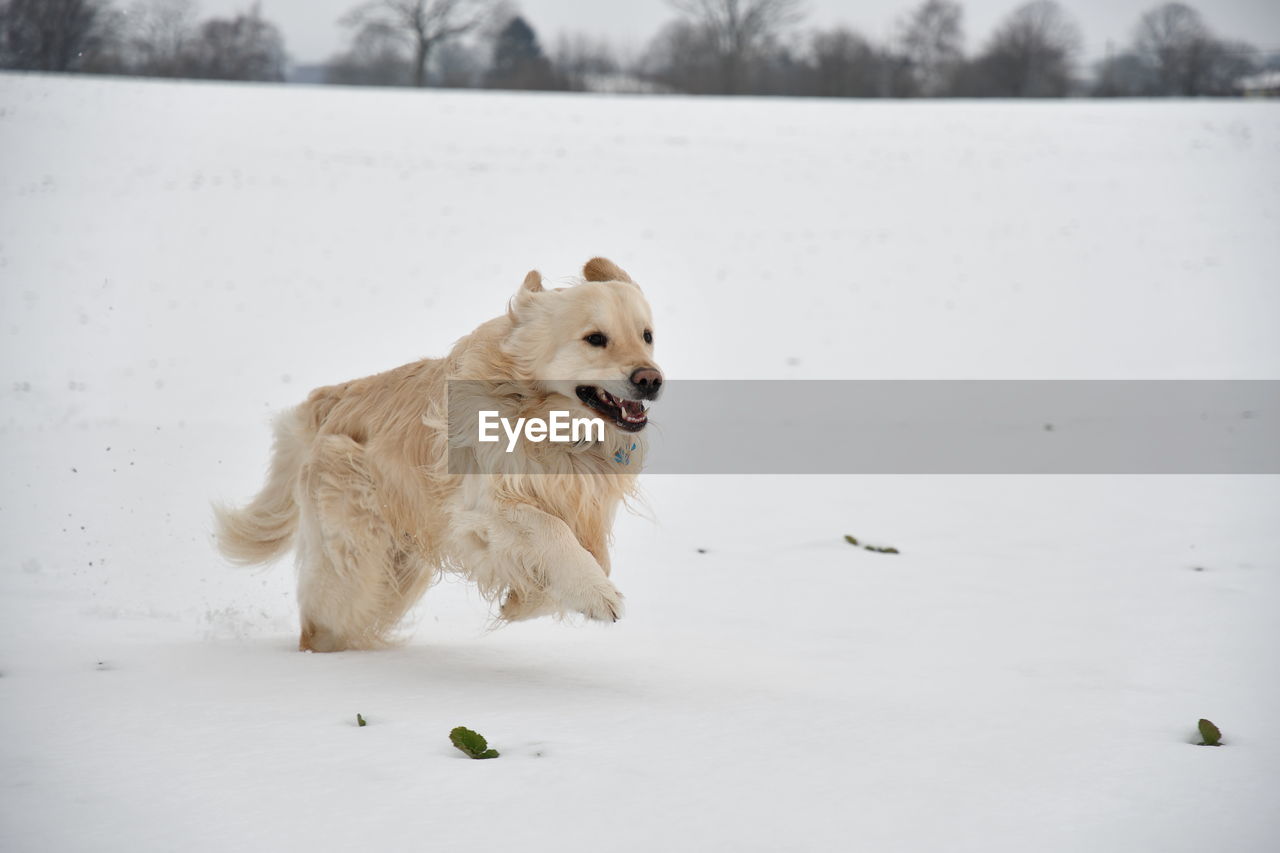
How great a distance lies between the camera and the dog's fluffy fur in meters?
3.77

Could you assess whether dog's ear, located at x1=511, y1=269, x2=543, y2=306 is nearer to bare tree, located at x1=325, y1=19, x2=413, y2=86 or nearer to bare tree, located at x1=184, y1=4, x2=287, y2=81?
bare tree, located at x1=184, y1=4, x2=287, y2=81

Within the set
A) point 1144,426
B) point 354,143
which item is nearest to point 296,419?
point 1144,426

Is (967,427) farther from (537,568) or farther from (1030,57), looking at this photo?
(1030,57)

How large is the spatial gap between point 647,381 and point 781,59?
134 ft

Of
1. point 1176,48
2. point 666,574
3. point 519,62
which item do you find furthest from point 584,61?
point 666,574

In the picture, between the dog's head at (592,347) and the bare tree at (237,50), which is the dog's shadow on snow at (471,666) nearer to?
the dog's head at (592,347)

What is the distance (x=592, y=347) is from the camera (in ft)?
12.4

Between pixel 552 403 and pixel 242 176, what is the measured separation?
1779cm

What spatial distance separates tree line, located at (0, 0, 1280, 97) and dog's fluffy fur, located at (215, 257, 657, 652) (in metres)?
33.5

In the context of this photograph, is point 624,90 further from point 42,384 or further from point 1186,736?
point 1186,736

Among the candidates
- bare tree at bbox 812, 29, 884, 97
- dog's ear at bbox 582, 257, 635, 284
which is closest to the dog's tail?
dog's ear at bbox 582, 257, 635, 284

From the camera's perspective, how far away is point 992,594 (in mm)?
4953

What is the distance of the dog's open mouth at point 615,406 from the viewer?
148 inches

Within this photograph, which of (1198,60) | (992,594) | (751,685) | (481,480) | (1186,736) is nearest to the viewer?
(1186,736)
